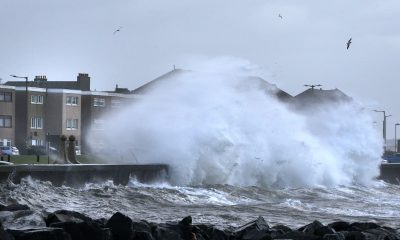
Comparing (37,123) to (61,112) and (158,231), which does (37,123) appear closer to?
(61,112)

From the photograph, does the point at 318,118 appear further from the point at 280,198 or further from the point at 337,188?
the point at 280,198

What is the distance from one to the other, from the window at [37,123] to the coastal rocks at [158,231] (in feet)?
209

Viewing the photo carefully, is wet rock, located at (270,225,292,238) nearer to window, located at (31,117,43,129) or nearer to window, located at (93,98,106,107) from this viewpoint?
window, located at (31,117,43,129)

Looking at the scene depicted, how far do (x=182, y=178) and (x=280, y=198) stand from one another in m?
3.43

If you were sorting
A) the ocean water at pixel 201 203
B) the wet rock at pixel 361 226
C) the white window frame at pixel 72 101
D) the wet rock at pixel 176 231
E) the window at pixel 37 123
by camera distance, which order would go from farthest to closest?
the white window frame at pixel 72 101 < the window at pixel 37 123 < the ocean water at pixel 201 203 < the wet rock at pixel 361 226 < the wet rock at pixel 176 231

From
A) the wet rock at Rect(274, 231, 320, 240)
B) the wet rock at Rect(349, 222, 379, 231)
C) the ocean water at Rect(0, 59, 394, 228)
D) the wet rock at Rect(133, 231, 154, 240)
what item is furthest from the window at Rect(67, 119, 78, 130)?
the wet rock at Rect(133, 231, 154, 240)

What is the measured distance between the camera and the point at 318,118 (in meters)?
43.1

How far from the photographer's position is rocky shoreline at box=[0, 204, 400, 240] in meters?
12.2

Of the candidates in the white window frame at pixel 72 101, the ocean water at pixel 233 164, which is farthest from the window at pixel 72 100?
the ocean water at pixel 233 164

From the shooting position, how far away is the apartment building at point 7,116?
2901 inches

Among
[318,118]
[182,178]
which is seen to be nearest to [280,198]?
[182,178]

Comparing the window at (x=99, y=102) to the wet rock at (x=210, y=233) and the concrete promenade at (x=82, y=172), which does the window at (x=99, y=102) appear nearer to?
the concrete promenade at (x=82, y=172)

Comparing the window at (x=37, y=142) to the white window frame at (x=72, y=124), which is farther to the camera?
the white window frame at (x=72, y=124)

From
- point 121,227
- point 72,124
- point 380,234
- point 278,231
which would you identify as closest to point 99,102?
point 72,124
